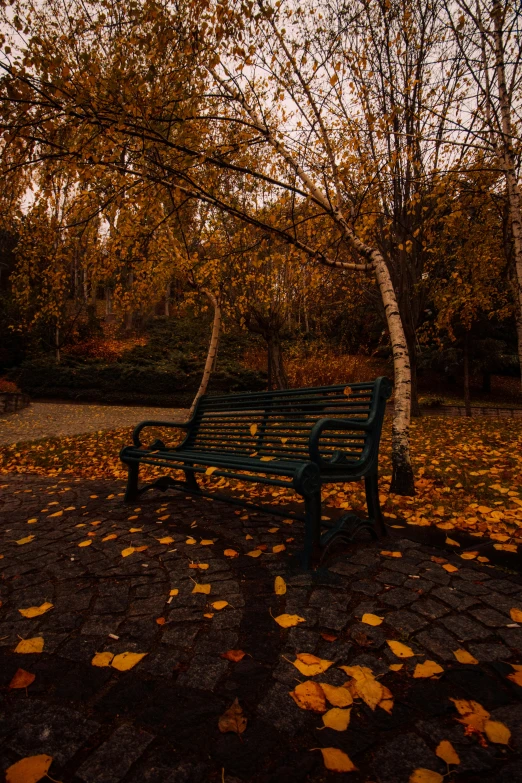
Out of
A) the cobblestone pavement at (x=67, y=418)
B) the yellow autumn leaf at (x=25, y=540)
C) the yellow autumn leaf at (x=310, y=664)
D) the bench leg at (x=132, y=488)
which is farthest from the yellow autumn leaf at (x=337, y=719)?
the cobblestone pavement at (x=67, y=418)

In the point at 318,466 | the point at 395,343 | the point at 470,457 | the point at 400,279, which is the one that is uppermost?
the point at 400,279

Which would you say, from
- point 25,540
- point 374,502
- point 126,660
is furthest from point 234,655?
point 25,540

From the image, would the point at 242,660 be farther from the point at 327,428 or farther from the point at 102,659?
the point at 327,428

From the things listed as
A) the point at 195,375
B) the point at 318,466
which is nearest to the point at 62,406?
the point at 195,375

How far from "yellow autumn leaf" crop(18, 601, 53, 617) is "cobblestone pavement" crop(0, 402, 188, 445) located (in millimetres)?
7103

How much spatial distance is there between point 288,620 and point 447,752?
0.78 metres

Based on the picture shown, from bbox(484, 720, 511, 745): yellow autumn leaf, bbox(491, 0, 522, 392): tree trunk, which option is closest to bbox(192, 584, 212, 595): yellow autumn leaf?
bbox(484, 720, 511, 745): yellow autumn leaf

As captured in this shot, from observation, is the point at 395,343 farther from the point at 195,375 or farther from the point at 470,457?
the point at 195,375

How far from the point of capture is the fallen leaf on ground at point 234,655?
1571 millimetres

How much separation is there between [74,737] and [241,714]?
1.66 ft

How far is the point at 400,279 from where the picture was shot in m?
8.75

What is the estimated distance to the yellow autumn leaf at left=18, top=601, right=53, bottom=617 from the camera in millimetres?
1947

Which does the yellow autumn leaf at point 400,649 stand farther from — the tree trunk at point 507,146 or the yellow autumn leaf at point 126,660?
the tree trunk at point 507,146

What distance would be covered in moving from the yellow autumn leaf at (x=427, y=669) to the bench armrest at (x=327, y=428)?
39.6 inches
